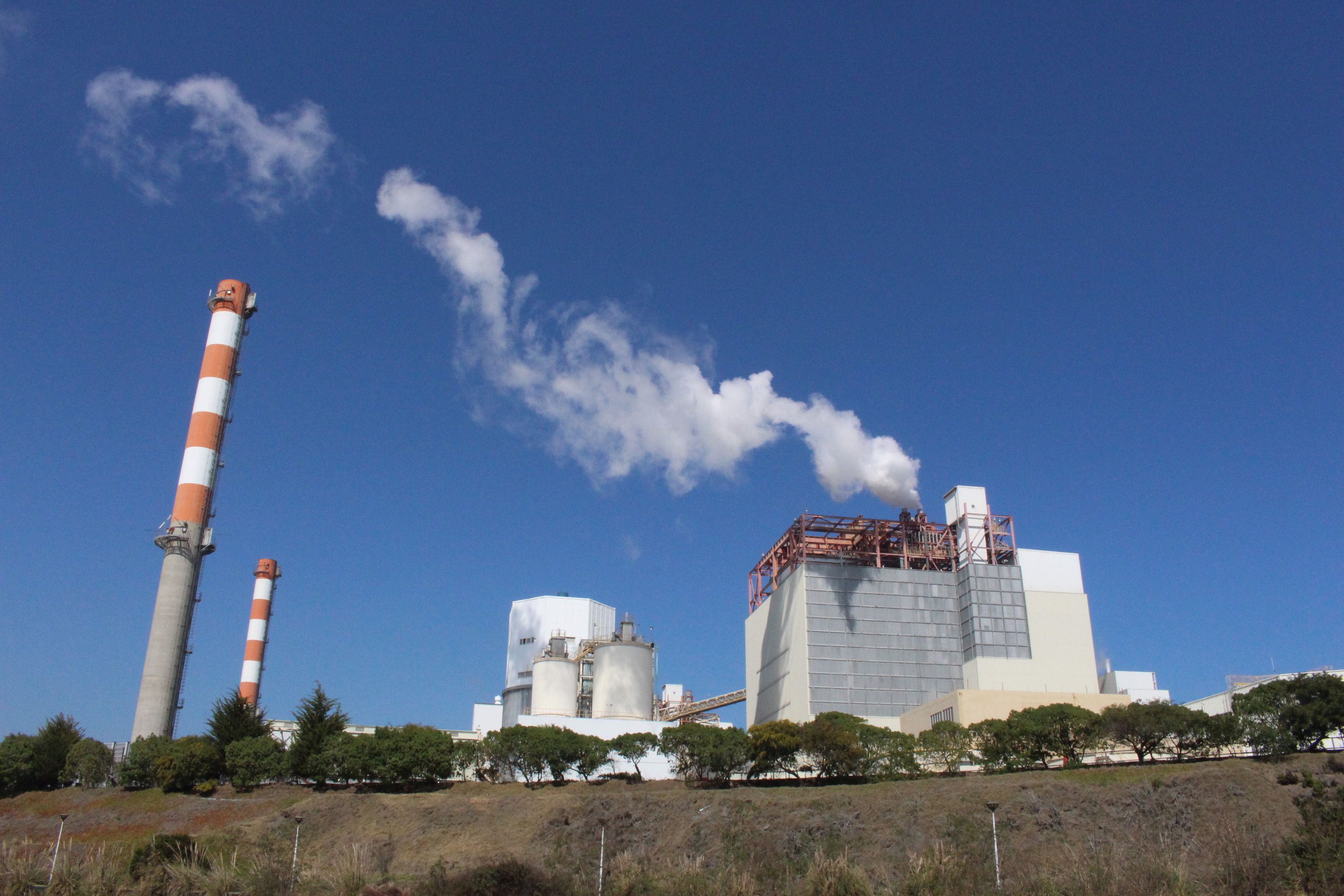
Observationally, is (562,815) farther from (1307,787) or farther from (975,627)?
(975,627)

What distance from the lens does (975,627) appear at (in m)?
80.4

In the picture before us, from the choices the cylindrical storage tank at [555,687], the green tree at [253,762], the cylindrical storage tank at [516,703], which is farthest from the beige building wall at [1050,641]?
the green tree at [253,762]

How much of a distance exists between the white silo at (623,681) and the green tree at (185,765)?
30.9m

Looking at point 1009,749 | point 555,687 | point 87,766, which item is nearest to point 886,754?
point 1009,749

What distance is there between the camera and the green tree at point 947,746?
57.3 meters

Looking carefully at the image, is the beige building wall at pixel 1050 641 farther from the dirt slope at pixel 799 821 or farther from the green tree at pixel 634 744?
the dirt slope at pixel 799 821

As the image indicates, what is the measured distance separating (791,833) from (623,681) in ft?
152

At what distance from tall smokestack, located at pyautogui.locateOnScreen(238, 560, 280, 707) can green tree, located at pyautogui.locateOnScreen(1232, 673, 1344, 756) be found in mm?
77837

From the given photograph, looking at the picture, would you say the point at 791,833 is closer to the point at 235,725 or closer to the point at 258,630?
the point at 235,725

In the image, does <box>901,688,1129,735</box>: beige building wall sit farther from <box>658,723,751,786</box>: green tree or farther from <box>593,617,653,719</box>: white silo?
<box>593,617,653,719</box>: white silo

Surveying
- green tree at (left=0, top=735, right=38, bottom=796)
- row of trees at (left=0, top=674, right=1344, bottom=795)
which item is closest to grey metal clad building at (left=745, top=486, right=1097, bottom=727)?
row of trees at (left=0, top=674, right=1344, bottom=795)

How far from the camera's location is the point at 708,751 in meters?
57.2

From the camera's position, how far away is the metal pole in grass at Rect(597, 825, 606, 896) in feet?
95.1

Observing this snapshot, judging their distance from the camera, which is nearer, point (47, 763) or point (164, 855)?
point (164, 855)
